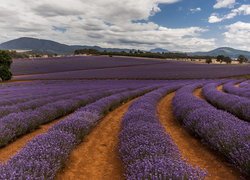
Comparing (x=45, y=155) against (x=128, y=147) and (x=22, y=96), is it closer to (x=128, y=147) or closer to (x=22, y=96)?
(x=128, y=147)

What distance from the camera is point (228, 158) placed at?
206 inches

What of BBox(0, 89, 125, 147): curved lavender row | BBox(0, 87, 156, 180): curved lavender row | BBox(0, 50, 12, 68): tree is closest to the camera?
BBox(0, 87, 156, 180): curved lavender row

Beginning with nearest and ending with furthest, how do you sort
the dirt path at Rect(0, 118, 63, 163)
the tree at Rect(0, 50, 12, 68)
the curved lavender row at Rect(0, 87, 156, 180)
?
1. the curved lavender row at Rect(0, 87, 156, 180)
2. the dirt path at Rect(0, 118, 63, 163)
3. the tree at Rect(0, 50, 12, 68)

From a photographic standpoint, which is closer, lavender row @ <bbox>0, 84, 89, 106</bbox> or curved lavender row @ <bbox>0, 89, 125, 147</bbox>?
curved lavender row @ <bbox>0, 89, 125, 147</bbox>

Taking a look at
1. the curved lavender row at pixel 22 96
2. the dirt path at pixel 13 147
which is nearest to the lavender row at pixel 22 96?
the curved lavender row at pixel 22 96

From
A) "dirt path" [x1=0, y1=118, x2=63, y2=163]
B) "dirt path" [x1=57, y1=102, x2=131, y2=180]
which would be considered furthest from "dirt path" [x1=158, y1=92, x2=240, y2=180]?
"dirt path" [x1=0, y1=118, x2=63, y2=163]

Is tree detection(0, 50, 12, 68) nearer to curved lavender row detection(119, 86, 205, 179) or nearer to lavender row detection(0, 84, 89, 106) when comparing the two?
lavender row detection(0, 84, 89, 106)

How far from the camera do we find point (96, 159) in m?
→ 5.83

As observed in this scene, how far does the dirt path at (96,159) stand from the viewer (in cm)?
496

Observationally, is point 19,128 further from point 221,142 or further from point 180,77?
point 180,77

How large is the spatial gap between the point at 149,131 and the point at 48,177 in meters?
2.35

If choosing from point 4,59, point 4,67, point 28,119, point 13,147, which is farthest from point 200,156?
point 4,67

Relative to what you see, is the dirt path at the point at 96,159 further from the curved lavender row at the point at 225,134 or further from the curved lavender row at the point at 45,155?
the curved lavender row at the point at 225,134

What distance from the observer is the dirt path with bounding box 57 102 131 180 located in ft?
16.3
